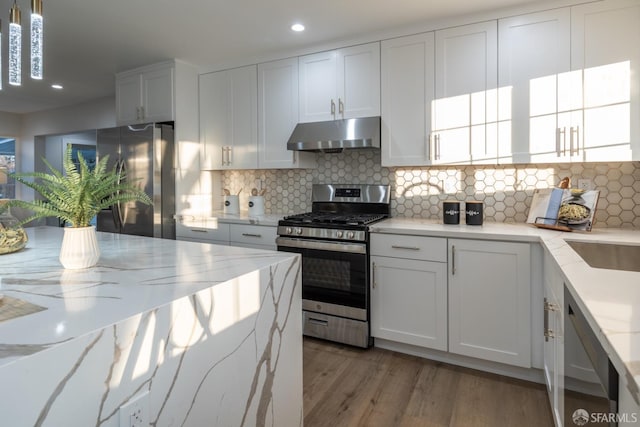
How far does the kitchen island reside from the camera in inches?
29.8

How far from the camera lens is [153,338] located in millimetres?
970

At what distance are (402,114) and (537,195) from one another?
111 centimetres

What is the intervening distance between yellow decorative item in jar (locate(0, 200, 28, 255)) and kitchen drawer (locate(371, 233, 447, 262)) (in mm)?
1992

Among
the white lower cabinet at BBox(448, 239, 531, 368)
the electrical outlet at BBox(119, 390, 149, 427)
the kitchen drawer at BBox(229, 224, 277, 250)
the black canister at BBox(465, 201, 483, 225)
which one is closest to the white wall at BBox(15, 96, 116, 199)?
the kitchen drawer at BBox(229, 224, 277, 250)

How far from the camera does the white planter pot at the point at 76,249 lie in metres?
1.36

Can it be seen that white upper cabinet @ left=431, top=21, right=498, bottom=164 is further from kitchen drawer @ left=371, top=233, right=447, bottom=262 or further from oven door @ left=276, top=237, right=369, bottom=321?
oven door @ left=276, top=237, right=369, bottom=321

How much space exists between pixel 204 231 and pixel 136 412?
8.89ft

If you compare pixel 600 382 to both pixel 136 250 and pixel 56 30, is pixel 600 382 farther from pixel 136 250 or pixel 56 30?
pixel 56 30

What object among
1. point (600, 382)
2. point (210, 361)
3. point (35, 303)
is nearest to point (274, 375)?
point (210, 361)

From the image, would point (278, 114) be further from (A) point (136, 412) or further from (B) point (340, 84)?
(A) point (136, 412)

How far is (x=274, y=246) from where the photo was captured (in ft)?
10.4

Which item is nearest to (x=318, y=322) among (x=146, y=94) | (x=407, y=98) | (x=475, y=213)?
(x=475, y=213)

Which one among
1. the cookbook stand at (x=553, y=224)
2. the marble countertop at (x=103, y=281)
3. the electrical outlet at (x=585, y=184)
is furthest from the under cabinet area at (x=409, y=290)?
the marble countertop at (x=103, y=281)

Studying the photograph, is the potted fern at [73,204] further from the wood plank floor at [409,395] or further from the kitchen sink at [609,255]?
the kitchen sink at [609,255]
